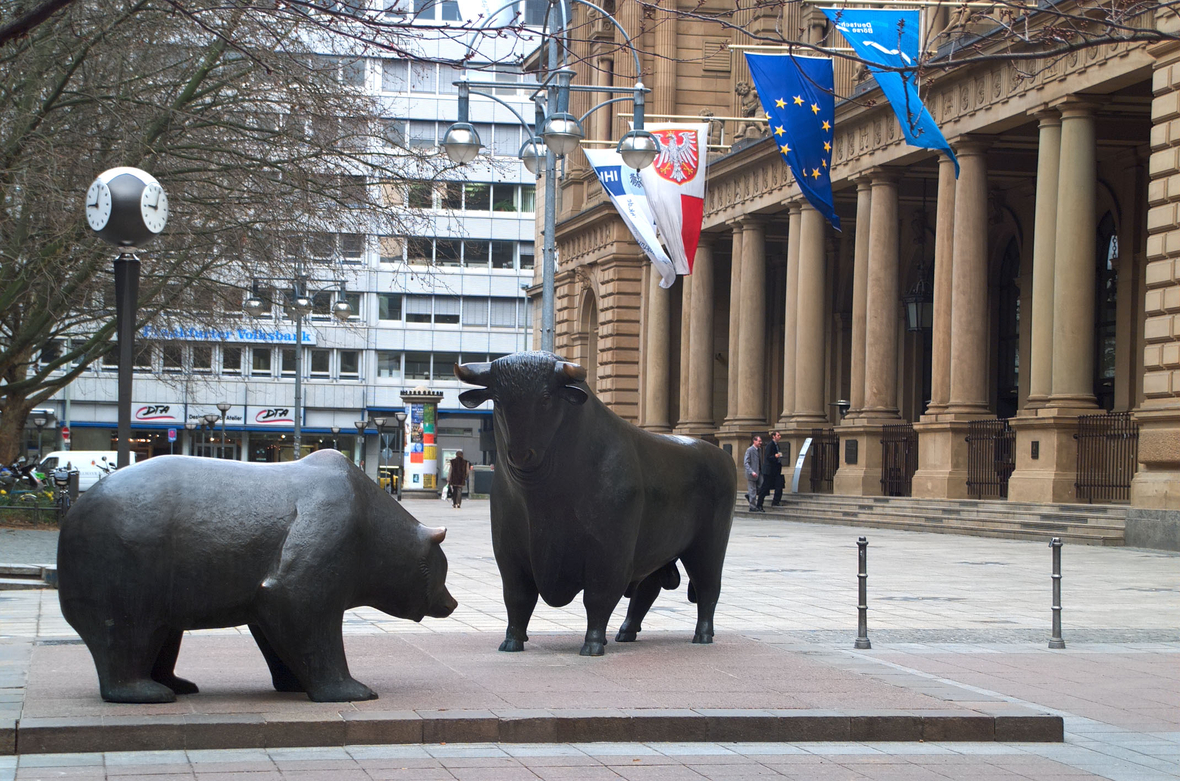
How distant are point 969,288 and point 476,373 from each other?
23.5 metres

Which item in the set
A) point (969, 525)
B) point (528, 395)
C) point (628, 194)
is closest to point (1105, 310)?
point (969, 525)

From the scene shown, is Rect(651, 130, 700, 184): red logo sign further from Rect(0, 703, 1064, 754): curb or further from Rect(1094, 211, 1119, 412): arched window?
Rect(0, 703, 1064, 754): curb

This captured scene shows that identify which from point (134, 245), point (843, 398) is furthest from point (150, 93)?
point (843, 398)

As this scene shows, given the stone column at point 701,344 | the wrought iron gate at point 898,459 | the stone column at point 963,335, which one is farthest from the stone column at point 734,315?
the stone column at point 963,335

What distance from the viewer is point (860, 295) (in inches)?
1458

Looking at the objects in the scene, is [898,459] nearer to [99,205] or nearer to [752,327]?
[752,327]

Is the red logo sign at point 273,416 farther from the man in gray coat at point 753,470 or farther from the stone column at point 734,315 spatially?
the man in gray coat at point 753,470

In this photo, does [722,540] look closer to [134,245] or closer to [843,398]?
[134,245]

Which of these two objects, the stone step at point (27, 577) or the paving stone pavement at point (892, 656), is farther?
the stone step at point (27, 577)

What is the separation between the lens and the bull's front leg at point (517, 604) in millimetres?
9711

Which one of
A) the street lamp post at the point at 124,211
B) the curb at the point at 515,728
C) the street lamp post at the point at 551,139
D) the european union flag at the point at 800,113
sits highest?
the european union flag at the point at 800,113

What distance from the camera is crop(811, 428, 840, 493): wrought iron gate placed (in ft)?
124

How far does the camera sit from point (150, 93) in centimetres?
2031

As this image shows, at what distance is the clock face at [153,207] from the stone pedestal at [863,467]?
26.7 m
